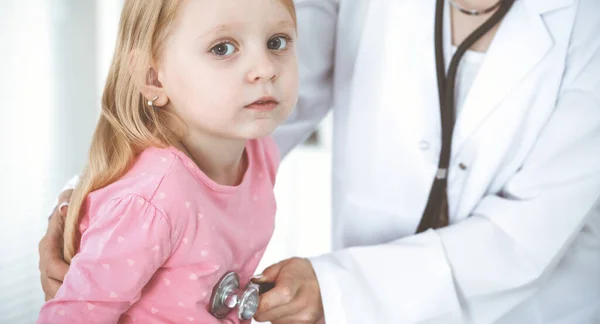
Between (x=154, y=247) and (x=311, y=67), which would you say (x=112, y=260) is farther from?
(x=311, y=67)

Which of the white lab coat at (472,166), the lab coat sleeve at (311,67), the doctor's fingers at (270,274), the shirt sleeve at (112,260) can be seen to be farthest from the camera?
the lab coat sleeve at (311,67)

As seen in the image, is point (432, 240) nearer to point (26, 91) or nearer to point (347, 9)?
point (347, 9)

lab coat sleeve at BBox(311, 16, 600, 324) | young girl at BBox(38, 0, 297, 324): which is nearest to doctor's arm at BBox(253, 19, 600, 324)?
lab coat sleeve at BBox(311, 16, 600, 324)

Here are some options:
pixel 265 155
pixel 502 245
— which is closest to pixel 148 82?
pixel 265 155

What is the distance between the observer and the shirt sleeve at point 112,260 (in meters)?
0.72

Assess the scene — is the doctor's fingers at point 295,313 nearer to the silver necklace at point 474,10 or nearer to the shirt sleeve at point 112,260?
the shirt sleeve at point 112,260

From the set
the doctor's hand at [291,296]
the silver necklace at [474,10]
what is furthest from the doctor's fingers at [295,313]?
the silver necklace at [474,10]

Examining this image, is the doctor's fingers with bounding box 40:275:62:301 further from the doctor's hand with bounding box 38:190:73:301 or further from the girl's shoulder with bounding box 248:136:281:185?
the girl's shoulder with bounding box 248:136:281:185

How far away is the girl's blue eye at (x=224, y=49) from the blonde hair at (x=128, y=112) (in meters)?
0.06

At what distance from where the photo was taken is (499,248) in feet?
3.47

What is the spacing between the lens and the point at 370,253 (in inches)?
41.1

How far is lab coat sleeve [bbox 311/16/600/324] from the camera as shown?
1.02m

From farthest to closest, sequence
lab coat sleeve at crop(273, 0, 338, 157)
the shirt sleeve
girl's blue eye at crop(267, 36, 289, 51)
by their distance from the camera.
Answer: lab coat sleeve at crop(273, 0, 338, 157) → girl's blue eye at crop(267, 36, 289, 51) → the shirt sleeve

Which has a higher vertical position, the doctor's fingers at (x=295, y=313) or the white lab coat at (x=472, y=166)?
the white lab coat at (x=472, y=166)
